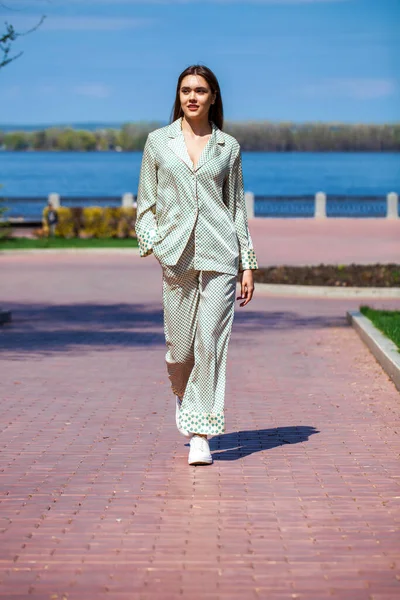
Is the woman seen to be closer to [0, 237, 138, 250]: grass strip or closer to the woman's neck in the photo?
the woman's neck

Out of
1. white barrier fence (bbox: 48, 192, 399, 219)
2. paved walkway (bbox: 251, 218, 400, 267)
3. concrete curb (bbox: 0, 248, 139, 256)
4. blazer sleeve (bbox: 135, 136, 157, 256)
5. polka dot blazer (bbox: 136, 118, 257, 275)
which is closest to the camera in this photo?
polka dot blazer (bbox: 136, 118, 257, 275)

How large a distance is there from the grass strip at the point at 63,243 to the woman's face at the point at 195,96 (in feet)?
75.6

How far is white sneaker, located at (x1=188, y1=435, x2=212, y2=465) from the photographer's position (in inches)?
278

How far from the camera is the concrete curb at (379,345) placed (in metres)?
10.4

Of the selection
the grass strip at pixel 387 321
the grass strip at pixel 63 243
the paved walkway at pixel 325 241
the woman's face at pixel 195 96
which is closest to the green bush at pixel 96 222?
the grass strip at pixel 63 243

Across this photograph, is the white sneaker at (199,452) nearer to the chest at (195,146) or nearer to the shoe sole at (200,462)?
the shoe sole at (200,462)

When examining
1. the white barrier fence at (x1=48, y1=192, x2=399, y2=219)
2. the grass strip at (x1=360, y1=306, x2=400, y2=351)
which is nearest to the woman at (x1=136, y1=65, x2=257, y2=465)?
the grass strip at (x1=360, y1=306, x2=400, y2=351)

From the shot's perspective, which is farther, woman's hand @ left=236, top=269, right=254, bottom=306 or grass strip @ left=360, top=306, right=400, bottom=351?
grass strip @ left=360, top=306, right=400, bottom=351

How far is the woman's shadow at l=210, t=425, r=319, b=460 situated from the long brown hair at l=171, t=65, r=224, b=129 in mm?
1872

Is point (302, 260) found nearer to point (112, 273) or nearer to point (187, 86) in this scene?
point (112, 273)

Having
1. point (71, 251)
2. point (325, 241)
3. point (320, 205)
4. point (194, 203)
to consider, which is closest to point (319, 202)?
point (320, 205)

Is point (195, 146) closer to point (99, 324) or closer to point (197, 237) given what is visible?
point (197, 237)

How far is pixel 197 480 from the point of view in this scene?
6.73 metres

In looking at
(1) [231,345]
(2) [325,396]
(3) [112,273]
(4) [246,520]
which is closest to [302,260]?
(3) [112,273]
